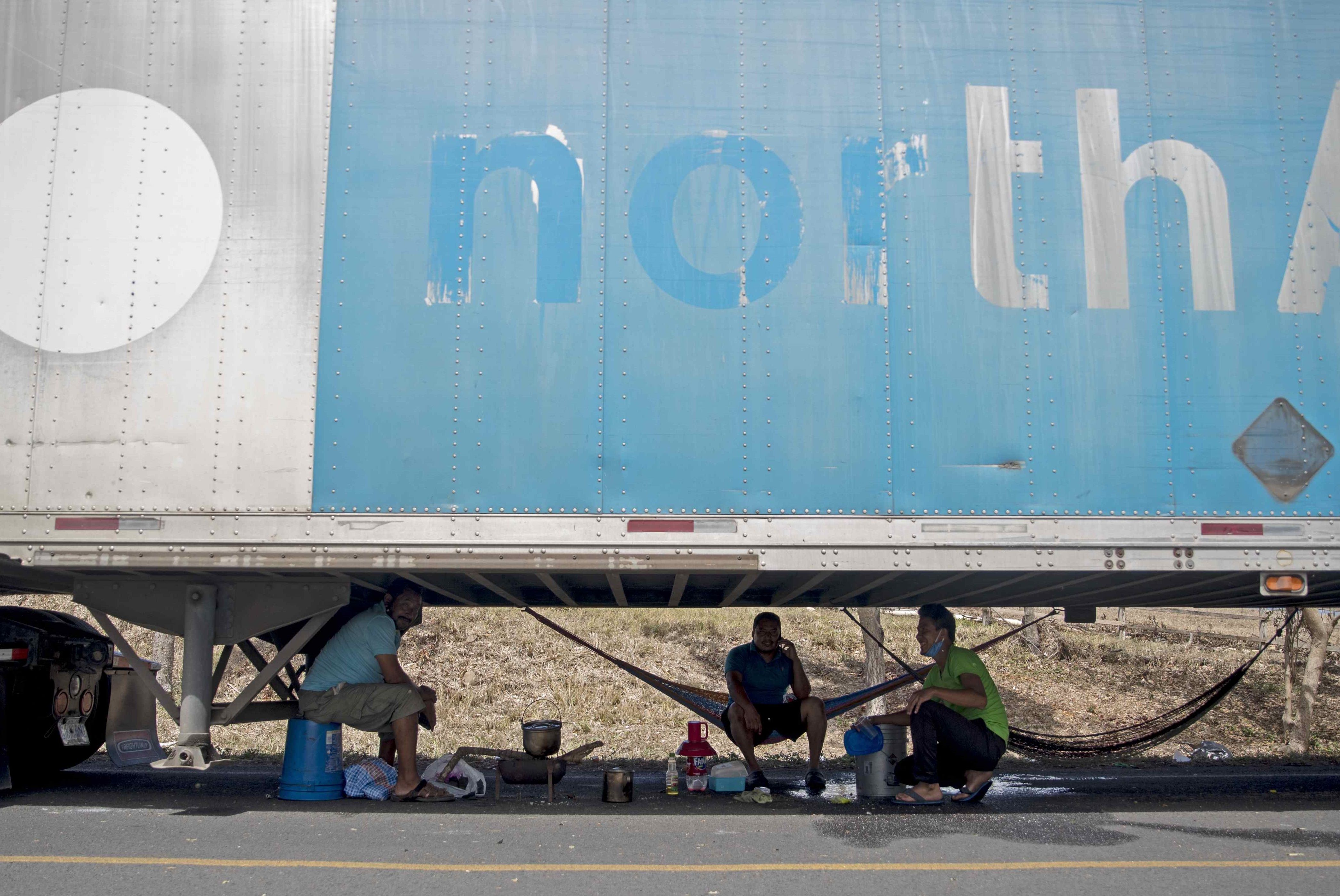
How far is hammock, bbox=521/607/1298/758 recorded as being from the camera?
23.1 feet

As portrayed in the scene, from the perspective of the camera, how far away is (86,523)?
5.05m

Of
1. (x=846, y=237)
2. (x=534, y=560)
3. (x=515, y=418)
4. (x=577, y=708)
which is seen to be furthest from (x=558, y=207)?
(x=577, y=708)

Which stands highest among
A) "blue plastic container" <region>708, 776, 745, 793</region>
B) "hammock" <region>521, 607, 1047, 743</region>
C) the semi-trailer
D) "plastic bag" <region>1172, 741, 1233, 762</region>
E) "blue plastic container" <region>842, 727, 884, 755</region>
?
the semi-trailer

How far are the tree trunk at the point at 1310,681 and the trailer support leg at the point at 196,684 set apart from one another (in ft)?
40.4

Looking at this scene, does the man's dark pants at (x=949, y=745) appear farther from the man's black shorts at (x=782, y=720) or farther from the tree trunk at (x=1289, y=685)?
the tree trunk at (x=1289, y=685)

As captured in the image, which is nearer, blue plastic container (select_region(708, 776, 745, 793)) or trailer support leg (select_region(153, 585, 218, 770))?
trailer support leg (select_region(153, 585, 218, 770))

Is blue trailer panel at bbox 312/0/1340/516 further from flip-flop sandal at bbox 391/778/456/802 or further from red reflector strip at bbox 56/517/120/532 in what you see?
flip-flop sandal at bbox 391/778/456/802

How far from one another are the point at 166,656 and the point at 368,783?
1001 centimetres

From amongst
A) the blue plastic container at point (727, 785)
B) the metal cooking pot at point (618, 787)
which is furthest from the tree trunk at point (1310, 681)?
the metal cooking pot at point (618, 787)

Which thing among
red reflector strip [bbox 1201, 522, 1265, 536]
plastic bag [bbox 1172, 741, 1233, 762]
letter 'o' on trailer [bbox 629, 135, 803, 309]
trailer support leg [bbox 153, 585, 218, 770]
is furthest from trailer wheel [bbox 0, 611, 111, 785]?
plastic bag [bbox 1172, 741, 1233, 762]

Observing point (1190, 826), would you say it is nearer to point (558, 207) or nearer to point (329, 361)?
point (558, 207)

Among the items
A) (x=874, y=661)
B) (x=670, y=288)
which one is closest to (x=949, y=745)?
(x=670, y=288)

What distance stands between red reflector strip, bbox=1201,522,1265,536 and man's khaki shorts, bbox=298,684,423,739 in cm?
454

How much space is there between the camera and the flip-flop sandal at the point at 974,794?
5.82 meters
